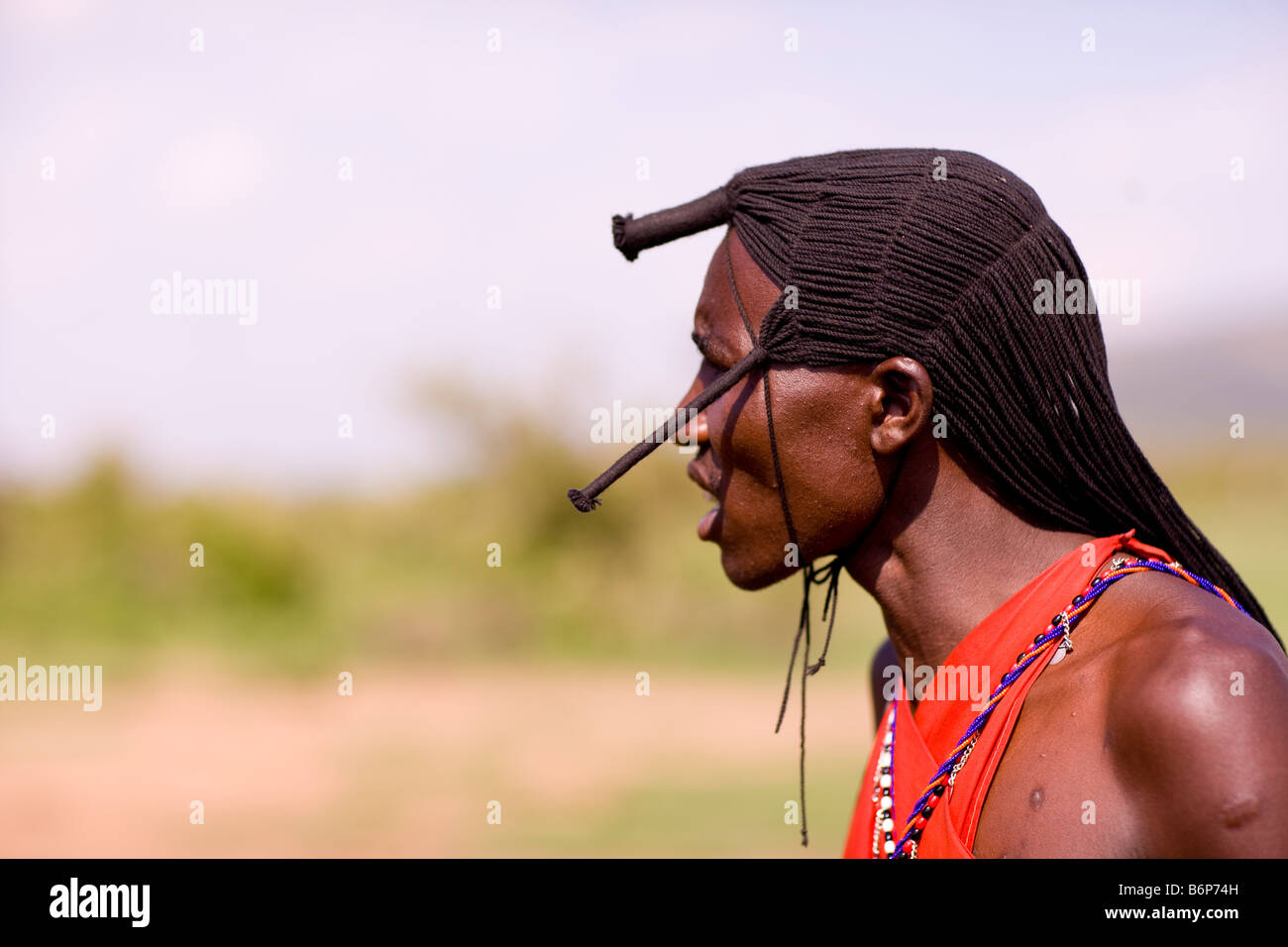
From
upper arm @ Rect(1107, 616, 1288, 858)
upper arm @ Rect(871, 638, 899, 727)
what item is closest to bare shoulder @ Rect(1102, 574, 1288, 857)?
upper arm @ Rect(1107, 616, 1288, 858)

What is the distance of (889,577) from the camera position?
112 inches

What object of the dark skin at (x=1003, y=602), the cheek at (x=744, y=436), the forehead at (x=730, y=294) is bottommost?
the dark skin at (x=1003, y=602)

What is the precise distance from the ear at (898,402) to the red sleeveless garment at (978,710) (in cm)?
47

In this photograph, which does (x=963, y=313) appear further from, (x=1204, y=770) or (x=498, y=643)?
(x=498, y=643)

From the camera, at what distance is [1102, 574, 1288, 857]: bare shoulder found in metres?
1.94

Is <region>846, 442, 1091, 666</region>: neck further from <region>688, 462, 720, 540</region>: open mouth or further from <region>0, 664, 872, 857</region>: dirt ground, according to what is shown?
<region>0, 664, 872, 857</region>: dirt ground

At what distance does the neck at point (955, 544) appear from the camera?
8.98 ft

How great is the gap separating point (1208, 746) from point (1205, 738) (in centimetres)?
1

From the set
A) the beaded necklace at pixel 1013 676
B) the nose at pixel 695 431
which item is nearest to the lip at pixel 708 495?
the nose at pixel 695 431

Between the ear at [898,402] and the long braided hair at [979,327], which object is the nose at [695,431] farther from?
the ear at [898,402]

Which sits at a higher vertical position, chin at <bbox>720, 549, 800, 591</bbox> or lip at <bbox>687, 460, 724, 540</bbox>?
lip at <bbox>687, 460, 724, 540</bbox>

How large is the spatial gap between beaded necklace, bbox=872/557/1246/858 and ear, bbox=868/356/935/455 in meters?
0.53

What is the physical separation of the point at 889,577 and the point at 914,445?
0.35 metres
